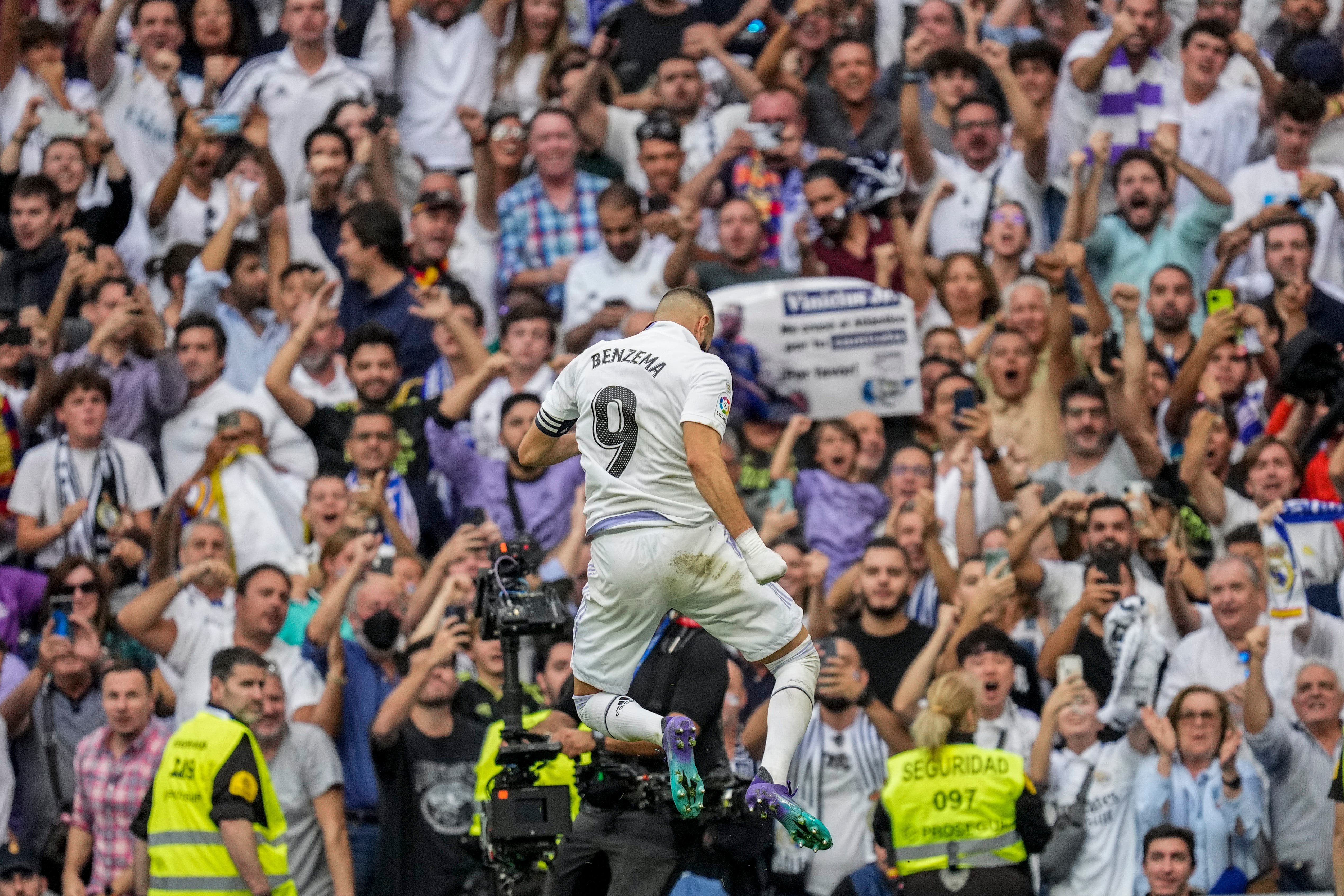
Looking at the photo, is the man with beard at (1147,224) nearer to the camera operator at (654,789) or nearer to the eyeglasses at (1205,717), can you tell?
the eyeglasses at (1205,717)

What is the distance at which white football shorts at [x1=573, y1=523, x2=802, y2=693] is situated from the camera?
883 cm

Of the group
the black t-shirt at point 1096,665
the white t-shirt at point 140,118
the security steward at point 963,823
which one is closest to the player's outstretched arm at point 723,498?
the security steward at point 963,823

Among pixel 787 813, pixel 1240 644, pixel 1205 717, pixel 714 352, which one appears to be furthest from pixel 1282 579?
pixel 787 813

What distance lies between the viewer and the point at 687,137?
15859 mm

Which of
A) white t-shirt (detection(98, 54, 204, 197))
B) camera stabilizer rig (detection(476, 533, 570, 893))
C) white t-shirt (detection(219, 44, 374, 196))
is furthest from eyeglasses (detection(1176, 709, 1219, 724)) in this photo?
white t-shirt (detection(98, 54, 204, 197))

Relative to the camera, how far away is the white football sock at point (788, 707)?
28.6ft

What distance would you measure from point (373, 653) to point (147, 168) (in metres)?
6.18

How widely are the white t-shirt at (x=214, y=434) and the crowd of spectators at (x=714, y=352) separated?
3 cm

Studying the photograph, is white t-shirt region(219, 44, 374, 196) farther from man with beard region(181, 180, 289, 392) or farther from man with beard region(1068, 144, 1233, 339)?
man with beard region(1068, 144, 1233, 339)

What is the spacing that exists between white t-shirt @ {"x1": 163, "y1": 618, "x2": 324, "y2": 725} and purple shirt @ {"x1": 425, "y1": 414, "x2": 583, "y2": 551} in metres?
1.55

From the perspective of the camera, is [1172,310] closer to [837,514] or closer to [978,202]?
[978,202]

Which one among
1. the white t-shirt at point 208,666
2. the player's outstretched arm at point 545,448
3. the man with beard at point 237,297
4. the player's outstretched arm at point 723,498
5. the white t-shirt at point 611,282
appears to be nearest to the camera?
the player's outstretched arm at point 723,498

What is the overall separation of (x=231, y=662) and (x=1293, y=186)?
8537 mm

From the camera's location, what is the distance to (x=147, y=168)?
1681 centimetres
